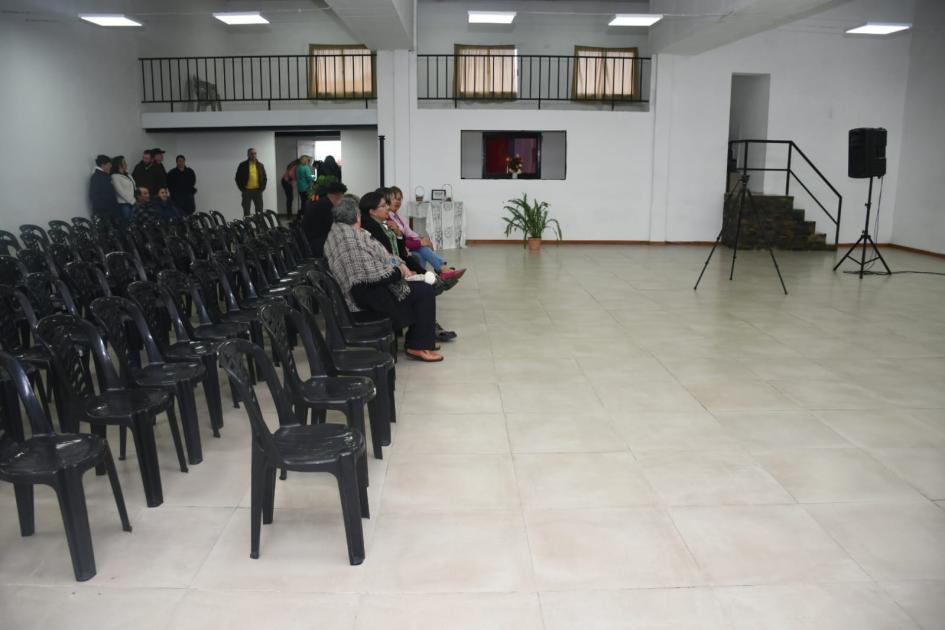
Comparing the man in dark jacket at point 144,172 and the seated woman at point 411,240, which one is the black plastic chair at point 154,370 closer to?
the seated woman at point 411,240

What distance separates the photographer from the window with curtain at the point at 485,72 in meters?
14.7

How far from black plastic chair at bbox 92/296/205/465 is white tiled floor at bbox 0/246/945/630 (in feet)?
0.61

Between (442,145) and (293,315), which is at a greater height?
(442,145)

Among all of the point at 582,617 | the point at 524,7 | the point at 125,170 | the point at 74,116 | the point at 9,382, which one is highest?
the point at 524,7

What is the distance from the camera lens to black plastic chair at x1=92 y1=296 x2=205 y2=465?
3.44 m

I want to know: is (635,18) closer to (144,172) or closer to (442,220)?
(442,220)

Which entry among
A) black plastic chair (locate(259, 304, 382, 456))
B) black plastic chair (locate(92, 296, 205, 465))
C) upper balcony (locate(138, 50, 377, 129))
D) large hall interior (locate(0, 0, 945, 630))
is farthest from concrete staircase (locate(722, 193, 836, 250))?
black plastic chair (locate(92, 296, 205, 465))

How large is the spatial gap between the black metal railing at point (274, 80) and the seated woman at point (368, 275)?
9.83 metres

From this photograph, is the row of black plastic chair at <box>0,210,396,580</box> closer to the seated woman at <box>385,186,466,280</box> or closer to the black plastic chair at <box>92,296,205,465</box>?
the black plastic chair at <box>92,296,205,465</box>

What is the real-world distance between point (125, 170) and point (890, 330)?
9.48 m

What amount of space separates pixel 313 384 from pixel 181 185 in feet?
34.4

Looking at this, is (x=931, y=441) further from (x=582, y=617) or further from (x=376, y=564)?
(x=376, y=564)

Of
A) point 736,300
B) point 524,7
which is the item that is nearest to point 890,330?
A: point 736,300

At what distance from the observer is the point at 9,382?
3.42m
